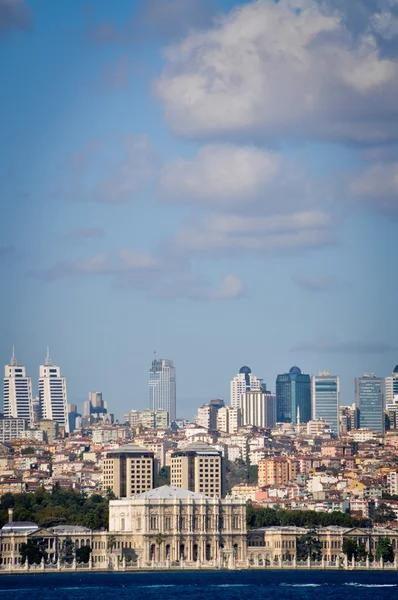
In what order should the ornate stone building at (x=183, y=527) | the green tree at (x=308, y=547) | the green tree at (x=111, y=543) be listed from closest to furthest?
the green tree at (x=111, y=543) < the ornate stone building at (x=183, y=527) < the green tree at (x=308, y=547)

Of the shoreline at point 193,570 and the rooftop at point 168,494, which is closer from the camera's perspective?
the shoreline at point 193,570

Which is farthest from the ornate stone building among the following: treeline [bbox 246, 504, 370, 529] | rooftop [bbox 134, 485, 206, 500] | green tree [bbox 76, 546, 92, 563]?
treeline [bbox 246, 504, 370, 529]

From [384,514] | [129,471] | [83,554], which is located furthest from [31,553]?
[129,471]

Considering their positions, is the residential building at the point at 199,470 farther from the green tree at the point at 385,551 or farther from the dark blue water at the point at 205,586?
the dark blue water at the point at 205,586

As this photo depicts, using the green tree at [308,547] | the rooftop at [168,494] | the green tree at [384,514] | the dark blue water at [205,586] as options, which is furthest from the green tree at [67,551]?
the green tree at [384,514]

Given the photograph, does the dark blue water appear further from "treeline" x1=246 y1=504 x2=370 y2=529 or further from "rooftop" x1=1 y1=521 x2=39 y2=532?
"treeline" x1=246 y1=504 x2=370 y2=529

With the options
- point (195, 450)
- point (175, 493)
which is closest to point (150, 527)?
point (175, 493)

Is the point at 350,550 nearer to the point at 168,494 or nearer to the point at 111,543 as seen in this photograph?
the point at 168,494
